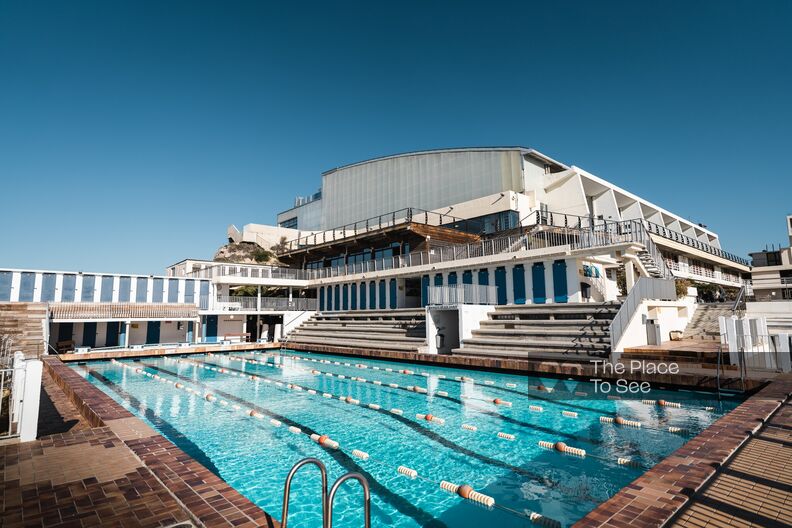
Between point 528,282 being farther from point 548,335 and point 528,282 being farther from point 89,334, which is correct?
point 89,334

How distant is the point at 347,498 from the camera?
5656mm

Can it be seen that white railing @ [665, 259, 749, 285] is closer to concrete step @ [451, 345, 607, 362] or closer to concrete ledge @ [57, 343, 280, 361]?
concrete step @ [451, 345, 607, 362]

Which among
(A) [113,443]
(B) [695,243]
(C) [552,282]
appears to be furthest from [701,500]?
(B) [695,243]

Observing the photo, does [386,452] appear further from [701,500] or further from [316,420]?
[701,500]

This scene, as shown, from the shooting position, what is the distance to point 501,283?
67.1ft

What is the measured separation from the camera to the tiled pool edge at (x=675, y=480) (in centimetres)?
367

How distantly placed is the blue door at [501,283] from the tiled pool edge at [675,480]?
44.0ft

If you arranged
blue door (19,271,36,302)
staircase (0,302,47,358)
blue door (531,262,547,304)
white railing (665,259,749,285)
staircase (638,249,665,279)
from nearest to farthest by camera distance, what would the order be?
staircase (638,249,665,279) → blue door (531,262,547,304) → staircase (0,302,47,358) → blue door (19,271,36,302) → white railing (665,259,749,285)

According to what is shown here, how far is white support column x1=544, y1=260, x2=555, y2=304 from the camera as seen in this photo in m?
18.6

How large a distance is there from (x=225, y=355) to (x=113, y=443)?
19307mm

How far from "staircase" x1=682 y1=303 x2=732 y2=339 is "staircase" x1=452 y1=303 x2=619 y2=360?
13.4ft

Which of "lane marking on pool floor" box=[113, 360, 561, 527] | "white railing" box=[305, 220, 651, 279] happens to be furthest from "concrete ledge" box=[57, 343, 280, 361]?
"lane marking on pool floor" box=[113, 360, 561, 527]

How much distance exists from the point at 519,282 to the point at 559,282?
6.55 feet

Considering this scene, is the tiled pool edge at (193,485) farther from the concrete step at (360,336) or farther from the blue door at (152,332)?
the blue door at (152,332)
